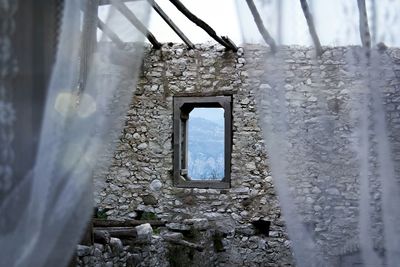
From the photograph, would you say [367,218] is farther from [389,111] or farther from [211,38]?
[211,38]

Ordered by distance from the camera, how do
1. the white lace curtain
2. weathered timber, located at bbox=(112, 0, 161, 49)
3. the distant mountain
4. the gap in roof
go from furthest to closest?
the distant mountain, the gap in roof, weathered timber, located at bbox=(112, 0, 161, 49), the white lace curtain

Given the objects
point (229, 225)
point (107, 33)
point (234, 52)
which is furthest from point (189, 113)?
point (107, 33)

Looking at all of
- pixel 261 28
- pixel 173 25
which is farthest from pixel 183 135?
pixel 261 28

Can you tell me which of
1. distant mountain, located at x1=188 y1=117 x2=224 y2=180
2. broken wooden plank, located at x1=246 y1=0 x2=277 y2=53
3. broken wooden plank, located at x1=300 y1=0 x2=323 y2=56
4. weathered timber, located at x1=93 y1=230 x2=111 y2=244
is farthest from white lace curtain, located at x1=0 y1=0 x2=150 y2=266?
distant mountain, located at x1=188 y1=117 x2=224 y2=180

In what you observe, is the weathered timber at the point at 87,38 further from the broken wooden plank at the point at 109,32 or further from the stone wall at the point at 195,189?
the stone wall at the point at 195,189

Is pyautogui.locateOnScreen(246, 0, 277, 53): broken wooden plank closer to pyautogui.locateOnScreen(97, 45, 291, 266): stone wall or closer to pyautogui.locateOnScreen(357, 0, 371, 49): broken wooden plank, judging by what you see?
pyautogui.locateOnScreen(357, 0, 371, 49): broken wooden plank

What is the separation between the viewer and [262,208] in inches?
199

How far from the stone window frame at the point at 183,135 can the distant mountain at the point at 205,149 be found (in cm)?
8

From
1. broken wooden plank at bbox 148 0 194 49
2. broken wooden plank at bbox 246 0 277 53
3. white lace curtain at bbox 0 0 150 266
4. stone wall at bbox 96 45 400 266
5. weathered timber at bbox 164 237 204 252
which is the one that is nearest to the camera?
white lace curtain at bbox 0 0 150 266

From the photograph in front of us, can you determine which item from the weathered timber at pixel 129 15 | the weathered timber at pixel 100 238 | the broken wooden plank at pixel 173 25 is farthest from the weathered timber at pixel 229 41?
the weathered timber at pixel 129 15

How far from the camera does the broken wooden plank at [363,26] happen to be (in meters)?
1.72

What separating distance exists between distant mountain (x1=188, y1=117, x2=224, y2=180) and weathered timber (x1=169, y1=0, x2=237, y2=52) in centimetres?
74

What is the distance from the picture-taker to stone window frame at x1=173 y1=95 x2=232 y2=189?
5.11 meters

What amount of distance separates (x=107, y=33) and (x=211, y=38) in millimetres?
3365
